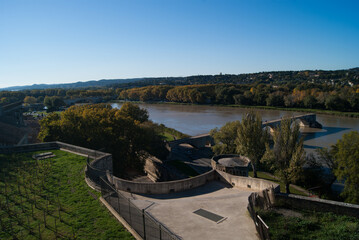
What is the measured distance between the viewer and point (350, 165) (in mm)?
22109

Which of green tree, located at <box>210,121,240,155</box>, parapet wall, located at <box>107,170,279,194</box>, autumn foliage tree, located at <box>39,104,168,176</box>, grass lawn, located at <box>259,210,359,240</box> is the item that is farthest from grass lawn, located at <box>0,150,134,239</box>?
green tree, located at <box>210,121,240,155</box>

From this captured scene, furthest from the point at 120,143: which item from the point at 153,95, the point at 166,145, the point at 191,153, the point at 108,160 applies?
the point at 153,95

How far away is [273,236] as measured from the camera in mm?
10555

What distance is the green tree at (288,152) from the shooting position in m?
22.7

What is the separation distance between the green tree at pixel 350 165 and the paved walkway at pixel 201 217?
38.2 ft

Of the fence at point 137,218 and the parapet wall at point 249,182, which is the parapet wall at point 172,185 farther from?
the fence at point 137,218

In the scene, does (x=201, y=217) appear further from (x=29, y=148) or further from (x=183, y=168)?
(x=183, y=168)

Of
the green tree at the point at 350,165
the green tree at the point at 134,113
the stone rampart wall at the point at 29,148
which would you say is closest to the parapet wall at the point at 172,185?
the stone rampart wall at the point at 29,148

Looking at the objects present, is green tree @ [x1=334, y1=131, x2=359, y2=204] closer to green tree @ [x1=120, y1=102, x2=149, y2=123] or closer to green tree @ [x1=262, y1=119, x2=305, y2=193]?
green tree @ [x1=262, y1=119, x2=305, y2=193]

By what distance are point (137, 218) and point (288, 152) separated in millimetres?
17141

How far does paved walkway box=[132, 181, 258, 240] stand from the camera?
392 inches

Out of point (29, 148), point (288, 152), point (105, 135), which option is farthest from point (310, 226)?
point (29, 148)

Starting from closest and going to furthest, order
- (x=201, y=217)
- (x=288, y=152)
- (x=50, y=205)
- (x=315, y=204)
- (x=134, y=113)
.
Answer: (x=201, y=217)
(x=50, y=205)
(x=315, y=204)
(x=288, y=152)
(x=134, y=113)

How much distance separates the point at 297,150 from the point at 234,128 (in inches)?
559
